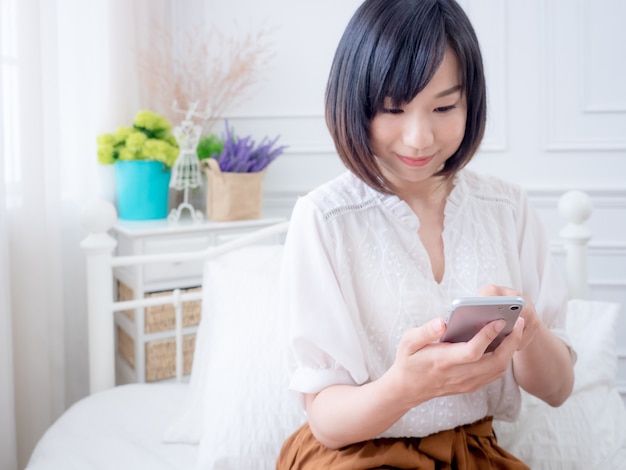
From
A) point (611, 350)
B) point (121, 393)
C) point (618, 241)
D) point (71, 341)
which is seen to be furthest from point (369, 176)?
point (618, 241)

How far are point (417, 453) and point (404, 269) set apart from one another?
0.78 ft

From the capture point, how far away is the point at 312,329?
872 mm

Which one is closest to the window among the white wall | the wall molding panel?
the white wall

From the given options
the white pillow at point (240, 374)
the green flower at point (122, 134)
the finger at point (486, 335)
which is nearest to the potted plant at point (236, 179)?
the green flower at point (122, 134)

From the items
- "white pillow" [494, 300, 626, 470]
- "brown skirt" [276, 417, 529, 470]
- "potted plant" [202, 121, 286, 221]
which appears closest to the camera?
"brown skirt" [276, 417, 529, 470]

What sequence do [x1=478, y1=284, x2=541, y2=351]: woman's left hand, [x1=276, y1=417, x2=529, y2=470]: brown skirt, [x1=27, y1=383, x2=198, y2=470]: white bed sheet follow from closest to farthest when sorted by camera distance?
[x1=478, y1=284, x2=541, y2=351]: woman's left hand
[x1=276, y1=417, x2=529, y2=470]: brown skirt
[x1=27, y1=383, x2=198, y2=470]: white bed sheet

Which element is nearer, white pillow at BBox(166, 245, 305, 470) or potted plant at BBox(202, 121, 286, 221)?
white pillow at BBox(166, 245, 305, 470)

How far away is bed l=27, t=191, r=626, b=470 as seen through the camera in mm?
1141

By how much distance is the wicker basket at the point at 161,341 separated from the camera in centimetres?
193

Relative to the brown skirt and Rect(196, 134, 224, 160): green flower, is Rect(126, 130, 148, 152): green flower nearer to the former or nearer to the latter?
Rect(196, 134, 224, 160): green flower

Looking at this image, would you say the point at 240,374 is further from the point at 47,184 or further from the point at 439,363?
the point at 47,184

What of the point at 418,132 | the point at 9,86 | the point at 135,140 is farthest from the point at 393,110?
the point at 135,140

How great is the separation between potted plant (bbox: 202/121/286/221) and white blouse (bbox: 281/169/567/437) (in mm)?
1125

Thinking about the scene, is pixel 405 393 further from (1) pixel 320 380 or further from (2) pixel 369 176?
(2) pixel 369 176
